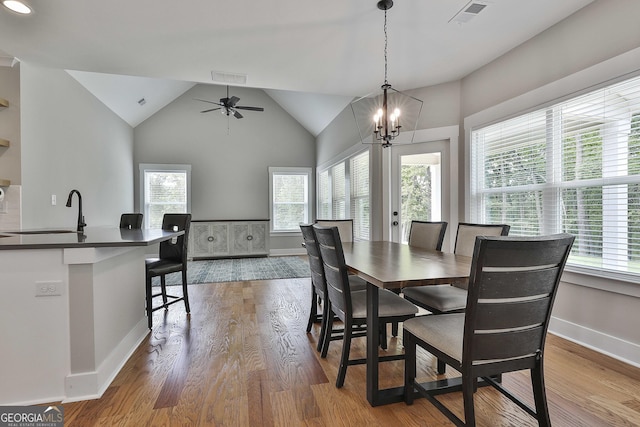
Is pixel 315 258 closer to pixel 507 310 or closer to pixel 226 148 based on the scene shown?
pixel 507 310

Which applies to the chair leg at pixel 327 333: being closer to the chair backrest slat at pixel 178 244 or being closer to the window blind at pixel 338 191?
the chair backrest slat at pixel 178 244

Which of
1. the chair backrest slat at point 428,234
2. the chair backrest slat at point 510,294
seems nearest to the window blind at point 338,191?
the chair backrest slat at point 428,234

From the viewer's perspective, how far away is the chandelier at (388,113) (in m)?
2.43

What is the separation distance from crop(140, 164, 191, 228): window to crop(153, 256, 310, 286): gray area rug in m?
1.39

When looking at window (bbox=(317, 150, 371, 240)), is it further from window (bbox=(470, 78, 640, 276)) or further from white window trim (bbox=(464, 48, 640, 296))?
white window trim (bbox=(464, 48, 640, 296))

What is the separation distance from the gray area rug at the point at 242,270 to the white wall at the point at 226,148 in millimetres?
1060

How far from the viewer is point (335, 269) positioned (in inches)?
74.0

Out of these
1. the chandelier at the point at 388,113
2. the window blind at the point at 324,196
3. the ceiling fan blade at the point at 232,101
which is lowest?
the window blind at the point at 324,196

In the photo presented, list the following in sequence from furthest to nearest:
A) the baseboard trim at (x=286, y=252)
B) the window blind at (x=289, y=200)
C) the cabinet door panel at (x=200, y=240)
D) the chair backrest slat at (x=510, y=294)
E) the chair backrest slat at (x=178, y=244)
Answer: the window blind at (x=289, y=200) → the baseboard trim at (x=286, y=252) → the cabinet door panel at (x=200, y=240) → the chair backrest slat at (x=178, y=244) → the chair backrest slat at (x=510, y=294)

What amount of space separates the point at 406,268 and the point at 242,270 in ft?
14.4

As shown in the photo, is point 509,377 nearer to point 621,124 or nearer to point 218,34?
point 621,124

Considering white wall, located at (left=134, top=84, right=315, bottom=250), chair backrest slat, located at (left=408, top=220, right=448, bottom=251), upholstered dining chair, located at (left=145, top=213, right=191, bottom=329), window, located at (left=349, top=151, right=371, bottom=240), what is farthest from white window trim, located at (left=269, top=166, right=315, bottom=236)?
chair backrest slat, located at (left=408, top=220, right=448, bottom=251)

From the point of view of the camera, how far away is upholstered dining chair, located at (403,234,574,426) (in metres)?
1.15

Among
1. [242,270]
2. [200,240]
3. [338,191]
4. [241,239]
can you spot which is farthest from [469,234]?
[200,240]
